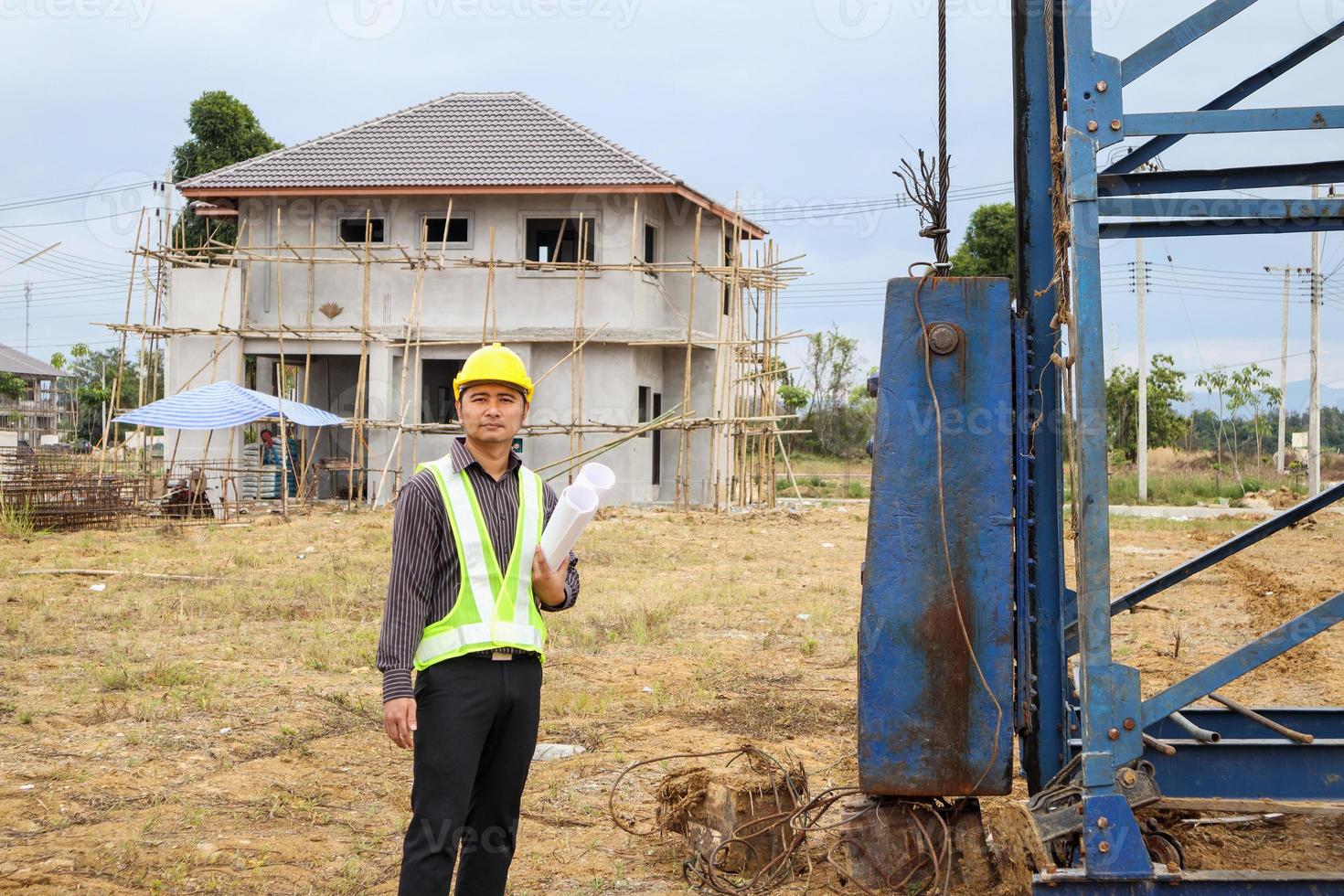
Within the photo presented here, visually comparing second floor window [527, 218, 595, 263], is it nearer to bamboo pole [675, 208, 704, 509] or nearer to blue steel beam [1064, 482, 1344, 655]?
bamboo pole [675, 208, 704, 509]

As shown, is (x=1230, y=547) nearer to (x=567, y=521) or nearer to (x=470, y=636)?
(x=567, y=521)

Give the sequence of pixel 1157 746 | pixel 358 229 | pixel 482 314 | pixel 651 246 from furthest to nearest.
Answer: pixel 358 229 < pixel 651 246 < pixel 482 314 < pixel 1157 746

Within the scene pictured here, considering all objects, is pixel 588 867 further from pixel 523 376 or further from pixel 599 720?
pixel 599 720

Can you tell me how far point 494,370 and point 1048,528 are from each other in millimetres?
2147

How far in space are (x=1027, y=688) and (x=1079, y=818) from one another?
57 cm

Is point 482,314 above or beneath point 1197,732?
above

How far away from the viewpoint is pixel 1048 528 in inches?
185

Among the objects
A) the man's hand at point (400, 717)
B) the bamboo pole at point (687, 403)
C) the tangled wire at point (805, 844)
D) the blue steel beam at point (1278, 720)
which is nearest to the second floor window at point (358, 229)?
the bamboo pole at point (687, 403)

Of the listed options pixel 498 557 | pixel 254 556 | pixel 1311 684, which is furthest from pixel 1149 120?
pixel 254 556

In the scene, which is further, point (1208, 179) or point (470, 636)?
point (1208, 179)

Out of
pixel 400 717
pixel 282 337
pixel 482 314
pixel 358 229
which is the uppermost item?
pixel 358 229

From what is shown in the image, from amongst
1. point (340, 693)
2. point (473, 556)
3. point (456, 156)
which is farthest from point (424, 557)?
point (456, 156)

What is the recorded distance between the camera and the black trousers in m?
3.70

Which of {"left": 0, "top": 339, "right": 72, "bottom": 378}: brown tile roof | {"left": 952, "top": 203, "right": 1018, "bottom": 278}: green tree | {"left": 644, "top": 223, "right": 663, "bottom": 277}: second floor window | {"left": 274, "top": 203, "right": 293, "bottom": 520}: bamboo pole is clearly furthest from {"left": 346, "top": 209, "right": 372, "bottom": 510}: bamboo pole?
{"left": 0, "top": 339, "right": 72, "bottom": 378}: brown tile roof
